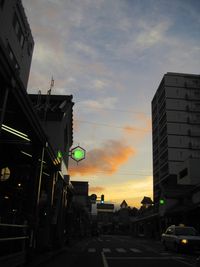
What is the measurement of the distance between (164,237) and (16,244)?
1447 centimetres

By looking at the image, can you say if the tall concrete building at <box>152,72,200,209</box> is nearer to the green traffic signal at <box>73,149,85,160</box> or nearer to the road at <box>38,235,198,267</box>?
the green traffic signal at <box>73,149,85,160</box>

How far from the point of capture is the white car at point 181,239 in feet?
61.4

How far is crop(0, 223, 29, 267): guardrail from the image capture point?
9.05 metres

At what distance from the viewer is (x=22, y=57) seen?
27297 millimetres

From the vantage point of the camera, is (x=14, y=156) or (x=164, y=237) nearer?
(x=14, y=156)

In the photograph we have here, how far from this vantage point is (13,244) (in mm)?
10031

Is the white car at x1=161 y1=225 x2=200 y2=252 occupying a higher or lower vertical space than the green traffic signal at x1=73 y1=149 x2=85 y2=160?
lower

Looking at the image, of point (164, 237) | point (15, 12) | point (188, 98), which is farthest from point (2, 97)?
point (188, 98)

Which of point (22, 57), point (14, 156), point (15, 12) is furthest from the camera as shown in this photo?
point (22, 57)

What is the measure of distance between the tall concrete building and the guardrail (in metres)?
77.4

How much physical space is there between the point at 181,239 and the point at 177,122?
7479 cm

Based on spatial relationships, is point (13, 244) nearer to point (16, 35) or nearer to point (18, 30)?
point (16, 35)

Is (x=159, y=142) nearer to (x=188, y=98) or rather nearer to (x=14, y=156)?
(x=188, y=98)

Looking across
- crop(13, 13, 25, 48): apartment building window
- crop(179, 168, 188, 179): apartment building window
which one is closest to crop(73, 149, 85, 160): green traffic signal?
crop(13, 13, 25, 48): apartment building window
